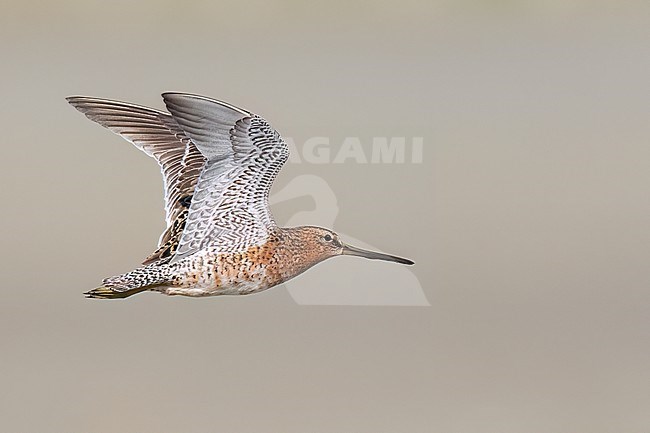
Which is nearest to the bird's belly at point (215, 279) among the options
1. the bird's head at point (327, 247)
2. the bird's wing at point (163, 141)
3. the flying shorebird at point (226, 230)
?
the flying shorebird at point (226, 230)

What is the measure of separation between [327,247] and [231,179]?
230 millimetres

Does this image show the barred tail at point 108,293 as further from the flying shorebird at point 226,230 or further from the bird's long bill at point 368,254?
the bird's long bill at point 368,254

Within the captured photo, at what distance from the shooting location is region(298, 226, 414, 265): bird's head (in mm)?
2055

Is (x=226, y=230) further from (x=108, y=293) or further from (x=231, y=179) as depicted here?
(x=108, y=293)

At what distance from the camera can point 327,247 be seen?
6.86 ft

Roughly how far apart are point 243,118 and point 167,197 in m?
0.31

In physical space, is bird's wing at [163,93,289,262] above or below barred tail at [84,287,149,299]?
above

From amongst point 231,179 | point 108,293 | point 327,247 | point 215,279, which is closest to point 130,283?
point 108,293

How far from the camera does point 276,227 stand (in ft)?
6.63

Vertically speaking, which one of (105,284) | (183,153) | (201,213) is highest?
(183,153)

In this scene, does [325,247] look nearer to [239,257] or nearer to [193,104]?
[239,257]

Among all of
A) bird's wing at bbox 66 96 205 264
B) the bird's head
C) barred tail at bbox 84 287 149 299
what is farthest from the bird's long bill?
barred tail at bbox 84 287 149 299

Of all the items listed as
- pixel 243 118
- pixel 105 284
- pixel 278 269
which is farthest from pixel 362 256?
pixel 105 284

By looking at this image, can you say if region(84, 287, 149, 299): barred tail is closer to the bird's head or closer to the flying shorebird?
the flying shorebird
